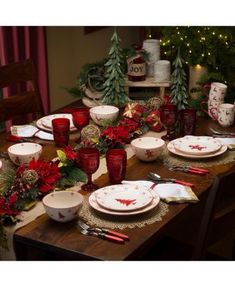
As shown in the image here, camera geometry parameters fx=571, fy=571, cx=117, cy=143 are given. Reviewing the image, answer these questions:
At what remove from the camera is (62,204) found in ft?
5.35

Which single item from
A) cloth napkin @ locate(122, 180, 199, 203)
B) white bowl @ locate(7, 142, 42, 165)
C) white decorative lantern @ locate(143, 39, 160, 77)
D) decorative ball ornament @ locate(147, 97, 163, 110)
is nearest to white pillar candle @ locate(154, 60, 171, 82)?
white decorative lantern @ locate(143, 39, 160, 77)

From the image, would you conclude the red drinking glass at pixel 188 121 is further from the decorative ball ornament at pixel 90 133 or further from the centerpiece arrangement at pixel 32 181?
the centerpiece arrangement at pixel 32 181

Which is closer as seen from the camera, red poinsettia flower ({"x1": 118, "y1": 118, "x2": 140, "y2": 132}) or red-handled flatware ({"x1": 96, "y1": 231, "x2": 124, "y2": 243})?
red-handled flatware ({"x1": 96, "y1": 231, "x2": 124, "y2": 243})

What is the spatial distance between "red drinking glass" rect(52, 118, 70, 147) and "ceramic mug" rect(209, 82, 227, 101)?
665 millimetres

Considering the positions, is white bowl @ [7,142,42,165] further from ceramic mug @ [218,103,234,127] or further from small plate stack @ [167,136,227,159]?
ceramic mug @ [218,103,234,127]

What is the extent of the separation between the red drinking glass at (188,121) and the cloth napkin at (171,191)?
439 mm

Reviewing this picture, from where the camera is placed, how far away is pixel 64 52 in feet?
13.1

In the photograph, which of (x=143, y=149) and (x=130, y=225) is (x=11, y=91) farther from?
(x=130, y=225)

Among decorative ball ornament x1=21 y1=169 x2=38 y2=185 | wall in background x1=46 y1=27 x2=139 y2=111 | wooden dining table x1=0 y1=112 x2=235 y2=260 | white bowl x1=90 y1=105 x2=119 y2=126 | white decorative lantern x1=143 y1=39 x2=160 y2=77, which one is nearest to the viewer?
wooden dining table x1=0 y1=112 x2=235 y2=260

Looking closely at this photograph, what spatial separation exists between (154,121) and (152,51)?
1.86 feet

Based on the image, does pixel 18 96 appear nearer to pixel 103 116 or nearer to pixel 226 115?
pixel 103 116

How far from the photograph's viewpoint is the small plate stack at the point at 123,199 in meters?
1.61

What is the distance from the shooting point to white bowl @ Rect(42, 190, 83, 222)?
1.54 m

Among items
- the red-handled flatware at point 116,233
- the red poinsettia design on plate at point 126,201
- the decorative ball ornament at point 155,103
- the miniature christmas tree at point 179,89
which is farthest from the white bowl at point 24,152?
the miniature christmas tree at point 179,89
